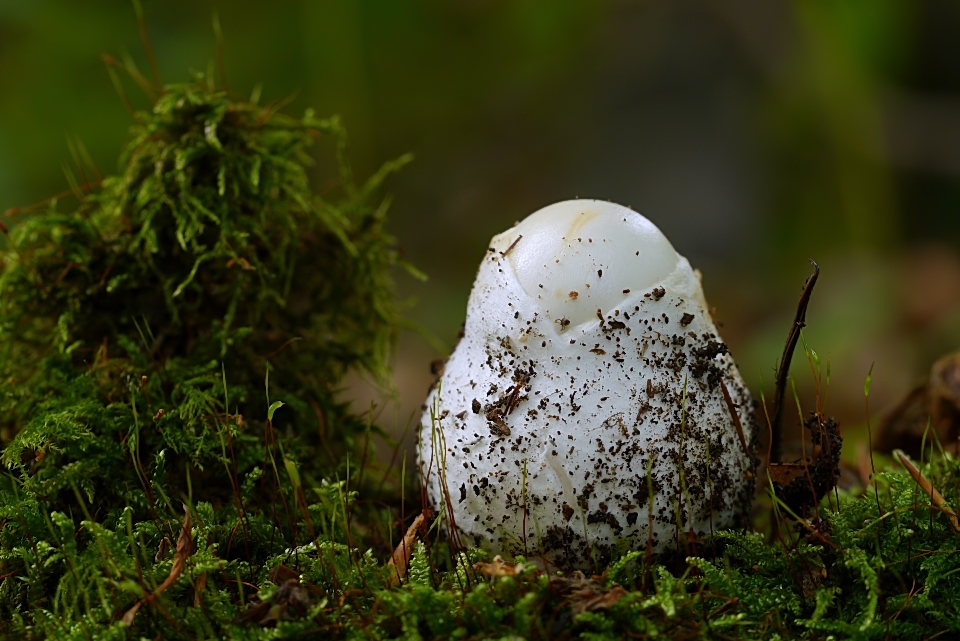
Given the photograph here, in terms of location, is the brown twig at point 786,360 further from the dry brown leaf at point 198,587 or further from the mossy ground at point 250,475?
the dry brown leaf at point 198,587

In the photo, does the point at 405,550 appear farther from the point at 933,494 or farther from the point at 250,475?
the point at 933,494

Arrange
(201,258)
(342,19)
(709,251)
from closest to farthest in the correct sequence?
(201,258), (342,19), (709,251)

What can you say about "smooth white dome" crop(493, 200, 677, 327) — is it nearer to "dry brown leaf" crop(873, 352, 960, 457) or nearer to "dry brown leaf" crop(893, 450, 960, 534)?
"dry brown leaf" crop(893, 450, 960, 534)

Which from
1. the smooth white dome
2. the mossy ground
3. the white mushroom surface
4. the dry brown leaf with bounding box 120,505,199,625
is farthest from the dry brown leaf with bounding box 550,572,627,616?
the dry brown leaf with bounding box 120,505,199,625

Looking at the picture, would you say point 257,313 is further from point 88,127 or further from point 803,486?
point 88,127

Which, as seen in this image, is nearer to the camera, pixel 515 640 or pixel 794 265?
pixel 515 640

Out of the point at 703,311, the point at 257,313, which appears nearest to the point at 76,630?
the point at 257,313
